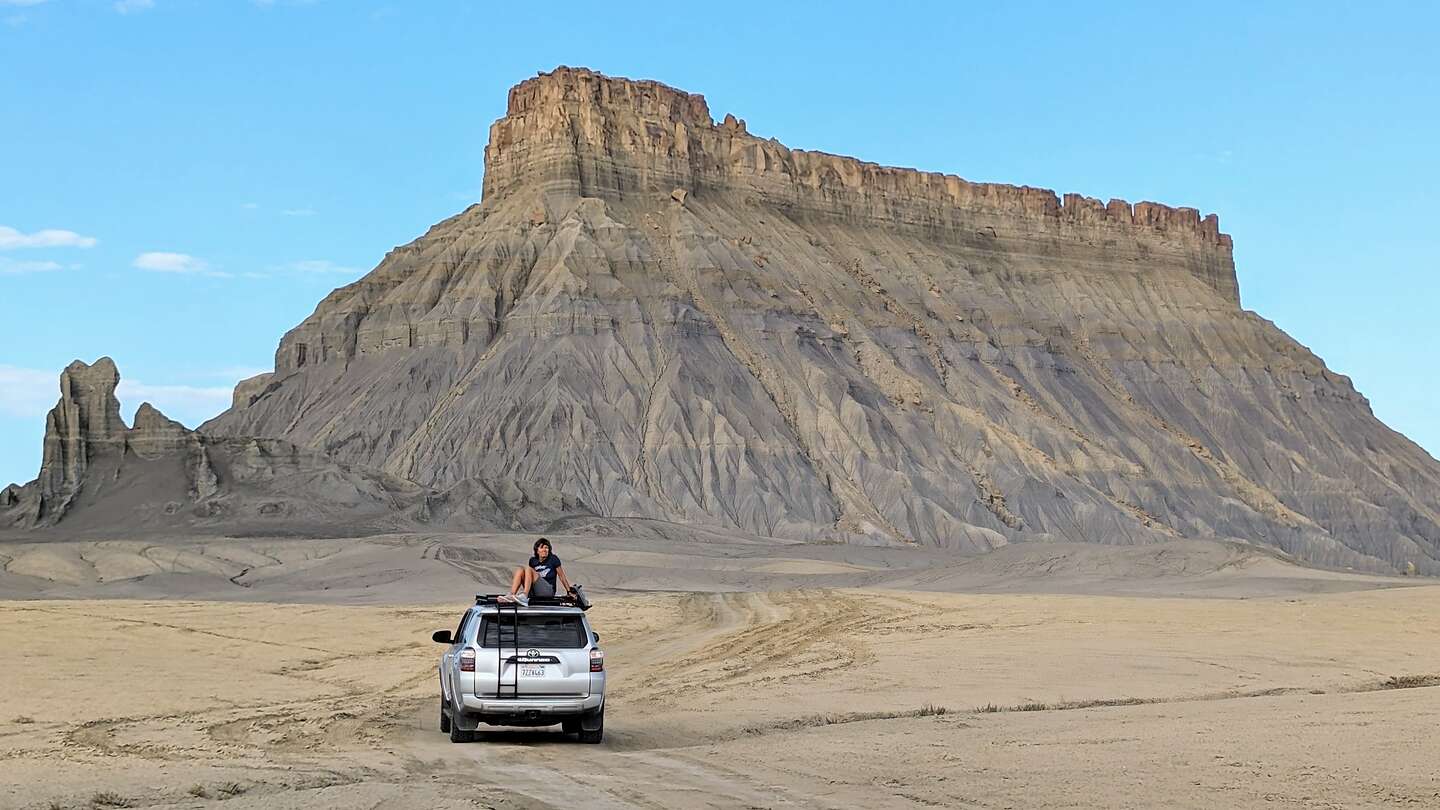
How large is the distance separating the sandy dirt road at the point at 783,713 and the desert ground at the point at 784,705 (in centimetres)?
6

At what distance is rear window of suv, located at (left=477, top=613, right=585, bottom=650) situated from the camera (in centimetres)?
1549

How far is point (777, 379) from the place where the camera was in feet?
318

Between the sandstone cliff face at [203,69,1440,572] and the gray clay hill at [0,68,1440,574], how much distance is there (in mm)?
226

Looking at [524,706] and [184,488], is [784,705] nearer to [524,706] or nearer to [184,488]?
[524,706]

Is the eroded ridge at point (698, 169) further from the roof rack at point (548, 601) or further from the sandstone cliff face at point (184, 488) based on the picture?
the roof rack at point (548, 601)

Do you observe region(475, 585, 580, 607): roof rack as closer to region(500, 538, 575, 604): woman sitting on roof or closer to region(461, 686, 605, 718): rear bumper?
region(500, 538, 575, 604): woman sitting on roof

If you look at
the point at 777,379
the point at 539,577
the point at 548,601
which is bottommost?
the point at 548,601

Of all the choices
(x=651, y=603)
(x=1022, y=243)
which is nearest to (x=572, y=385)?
(x=1022, y=243)

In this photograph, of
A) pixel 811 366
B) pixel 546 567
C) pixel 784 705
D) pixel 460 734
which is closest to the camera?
pixel 460 734

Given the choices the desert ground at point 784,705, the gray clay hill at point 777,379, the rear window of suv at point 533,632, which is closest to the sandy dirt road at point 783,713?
the desert ground at point 784,705

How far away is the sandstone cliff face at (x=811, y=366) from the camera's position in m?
89.8

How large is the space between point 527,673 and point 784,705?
487 centimetres

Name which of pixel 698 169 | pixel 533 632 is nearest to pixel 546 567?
pixel 533 632

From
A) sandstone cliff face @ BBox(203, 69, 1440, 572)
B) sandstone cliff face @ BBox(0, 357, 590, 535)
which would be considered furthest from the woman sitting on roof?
sandstone cliff face @ BBox(203, 69, 1440, 572)
